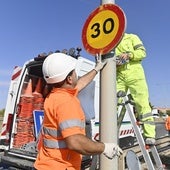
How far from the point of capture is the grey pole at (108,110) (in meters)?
3.52

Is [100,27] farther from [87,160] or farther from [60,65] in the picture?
[87,160]

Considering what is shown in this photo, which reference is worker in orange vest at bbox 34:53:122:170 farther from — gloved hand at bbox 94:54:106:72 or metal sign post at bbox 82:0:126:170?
gloved hand at bbox 94:54:106:72

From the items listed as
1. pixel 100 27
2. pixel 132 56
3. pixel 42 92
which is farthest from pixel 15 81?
pixel 100 27

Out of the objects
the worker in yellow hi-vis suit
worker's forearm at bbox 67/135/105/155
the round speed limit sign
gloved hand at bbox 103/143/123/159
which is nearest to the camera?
worker's forearm at bbox 67/135/105/155

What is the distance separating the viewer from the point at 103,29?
11.9 feet

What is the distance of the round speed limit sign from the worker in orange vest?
1.81ft

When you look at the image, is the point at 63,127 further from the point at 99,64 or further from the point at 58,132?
the point at 99,64

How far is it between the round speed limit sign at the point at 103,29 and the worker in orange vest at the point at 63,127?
0.55 metres

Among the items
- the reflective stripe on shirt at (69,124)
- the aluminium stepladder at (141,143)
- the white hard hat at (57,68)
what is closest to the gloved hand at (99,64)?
the white hard hat at (57,68)

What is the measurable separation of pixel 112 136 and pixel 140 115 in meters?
1.28

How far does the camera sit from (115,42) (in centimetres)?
347

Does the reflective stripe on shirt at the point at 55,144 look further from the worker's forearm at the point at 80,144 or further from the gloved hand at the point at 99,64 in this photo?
the gloved hand at the point at 99,64

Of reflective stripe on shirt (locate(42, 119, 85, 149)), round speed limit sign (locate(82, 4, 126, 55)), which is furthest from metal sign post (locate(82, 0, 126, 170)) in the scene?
reflective stripe on shirt (locate(42, 119, 85, 149))

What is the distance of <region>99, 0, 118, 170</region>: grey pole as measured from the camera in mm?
3520
